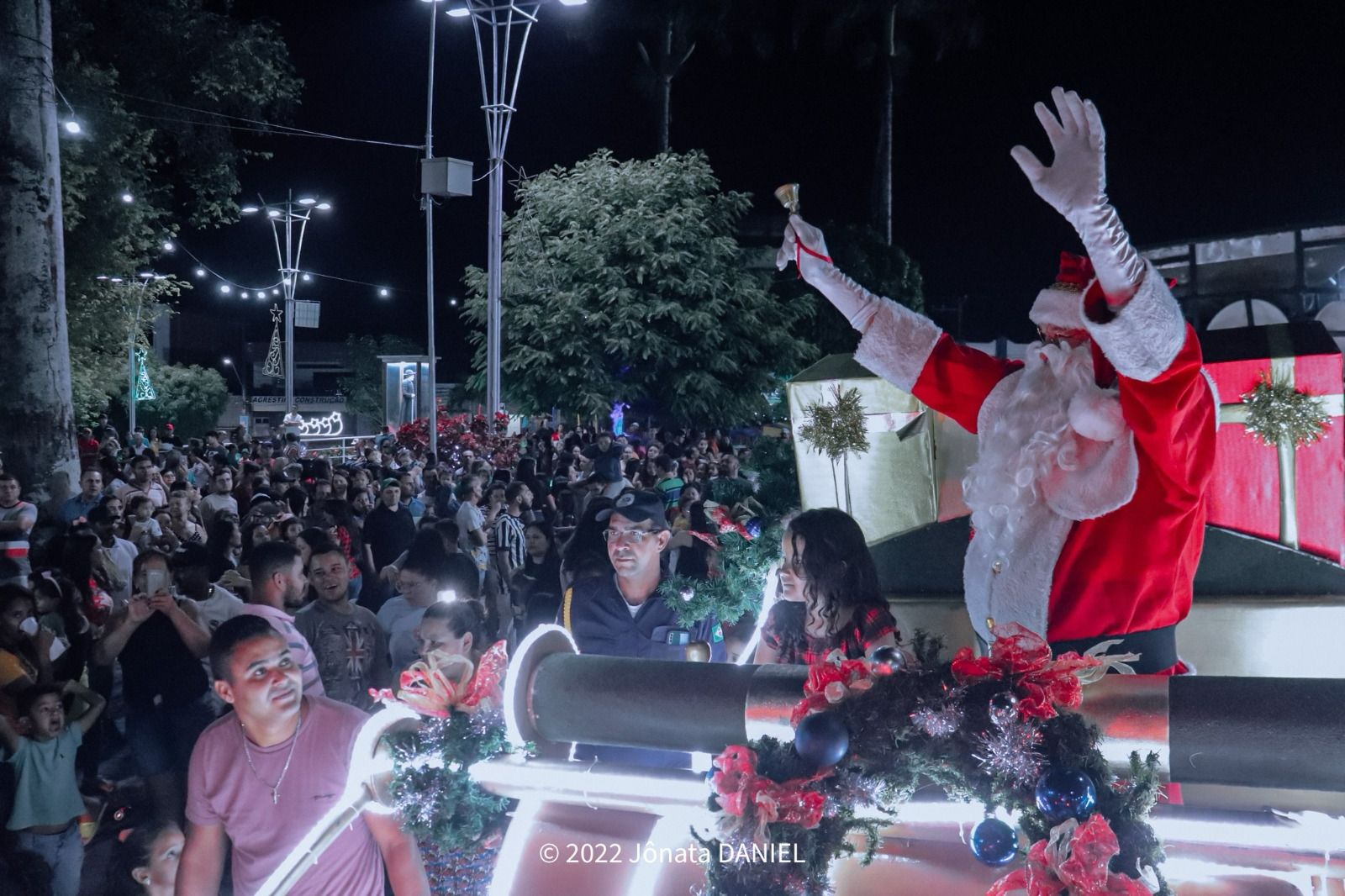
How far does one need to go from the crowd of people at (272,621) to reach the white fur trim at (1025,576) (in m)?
0.31

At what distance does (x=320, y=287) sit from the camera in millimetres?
60750

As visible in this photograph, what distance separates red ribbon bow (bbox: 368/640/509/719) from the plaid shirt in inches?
50.2

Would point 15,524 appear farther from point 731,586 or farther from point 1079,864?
point 1079,864

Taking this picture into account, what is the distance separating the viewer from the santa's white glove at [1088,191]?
238 centimetres

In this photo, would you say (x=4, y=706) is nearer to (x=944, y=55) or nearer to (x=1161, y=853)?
(x=1161, y=853)

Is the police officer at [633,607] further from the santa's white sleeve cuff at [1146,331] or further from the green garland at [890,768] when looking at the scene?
the green garland at [890,768]

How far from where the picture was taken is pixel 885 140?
25.2 metres

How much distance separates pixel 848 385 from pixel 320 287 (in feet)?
199

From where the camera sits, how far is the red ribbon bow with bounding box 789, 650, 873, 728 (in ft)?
5.39

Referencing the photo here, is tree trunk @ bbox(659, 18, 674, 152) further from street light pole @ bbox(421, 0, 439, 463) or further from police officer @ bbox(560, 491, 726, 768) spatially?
police officer @ bbox(560, 491, 726, 768)

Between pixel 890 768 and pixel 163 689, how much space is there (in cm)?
482

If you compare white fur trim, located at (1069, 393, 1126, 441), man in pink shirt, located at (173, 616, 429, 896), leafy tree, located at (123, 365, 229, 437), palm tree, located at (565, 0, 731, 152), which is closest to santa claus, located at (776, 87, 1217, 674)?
white fur trim, located at (1069, 393, 1126, 441)

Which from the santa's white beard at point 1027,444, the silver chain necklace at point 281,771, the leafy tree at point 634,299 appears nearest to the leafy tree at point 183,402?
the leafy tree at point 634,299

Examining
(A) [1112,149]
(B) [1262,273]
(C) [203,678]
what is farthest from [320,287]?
(C) [203,678]
